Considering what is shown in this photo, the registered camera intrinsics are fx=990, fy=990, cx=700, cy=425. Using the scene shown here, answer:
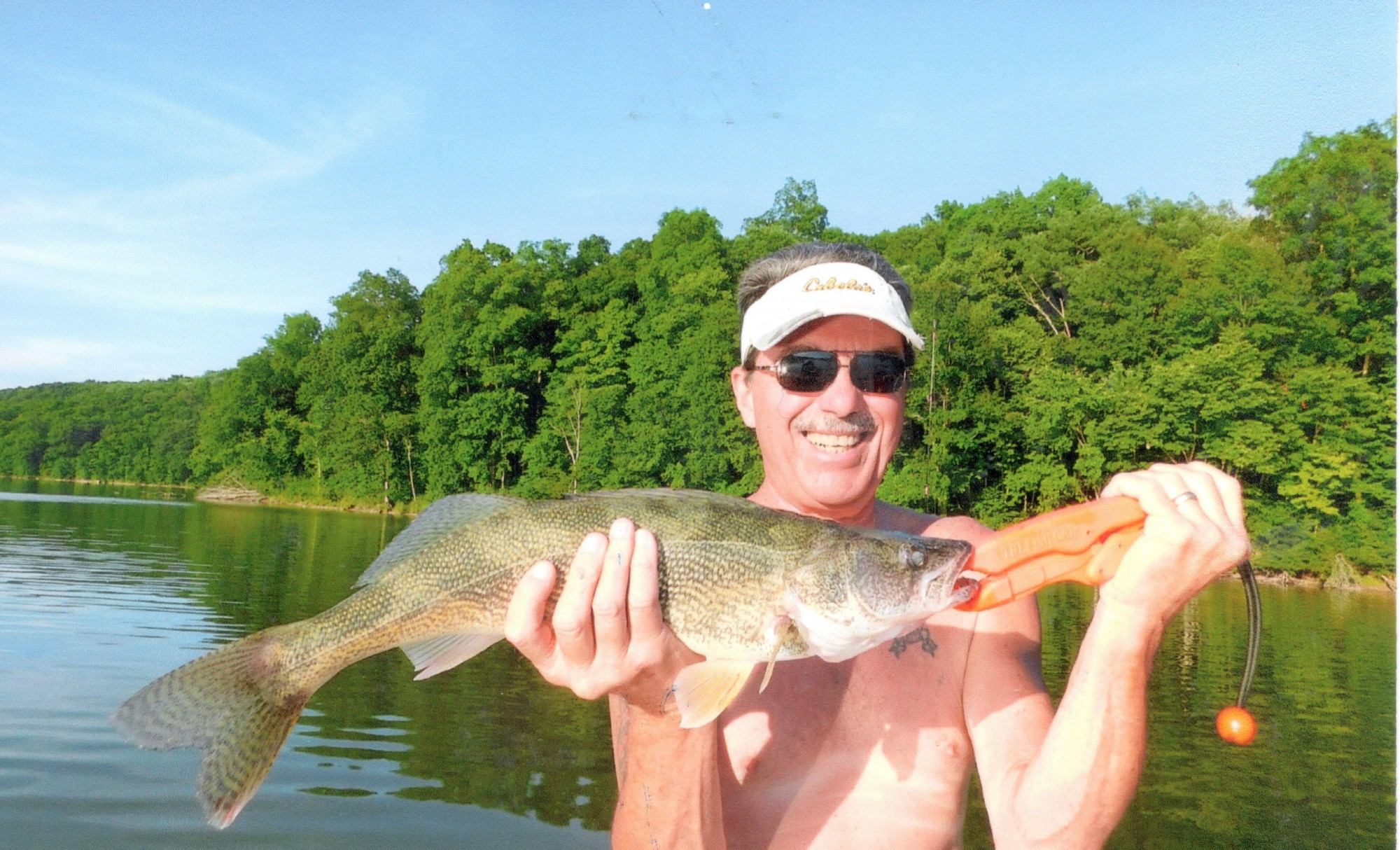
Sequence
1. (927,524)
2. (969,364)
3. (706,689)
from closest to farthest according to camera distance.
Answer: (706,689) < (927,524) < (969,364)

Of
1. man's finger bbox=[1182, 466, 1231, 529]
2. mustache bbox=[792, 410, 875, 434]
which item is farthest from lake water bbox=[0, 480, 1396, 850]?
man's finger bbox=[1182, 466, 1231, 529]

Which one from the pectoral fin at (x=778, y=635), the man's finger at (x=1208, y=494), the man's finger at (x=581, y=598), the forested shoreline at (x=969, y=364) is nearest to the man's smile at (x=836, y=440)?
the pectoral fin at (x=778, y=635)

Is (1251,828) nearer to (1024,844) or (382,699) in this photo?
(1024,844)

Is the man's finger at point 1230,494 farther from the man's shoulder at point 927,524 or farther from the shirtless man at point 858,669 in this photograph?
the man's shoulder at point 927,524

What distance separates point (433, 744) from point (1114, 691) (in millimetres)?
8901

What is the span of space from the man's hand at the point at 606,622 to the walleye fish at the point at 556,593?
0.28ft

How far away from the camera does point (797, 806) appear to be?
10.9 ft

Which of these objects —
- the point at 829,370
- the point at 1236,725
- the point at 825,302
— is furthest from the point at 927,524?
the point at 1236,725

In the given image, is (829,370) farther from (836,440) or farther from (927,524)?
(927,524)

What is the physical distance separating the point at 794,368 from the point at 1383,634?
22.2 m

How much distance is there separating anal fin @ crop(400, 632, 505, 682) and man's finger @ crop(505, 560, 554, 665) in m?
0.15

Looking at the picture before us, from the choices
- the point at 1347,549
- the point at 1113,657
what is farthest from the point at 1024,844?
the point at 1347,549

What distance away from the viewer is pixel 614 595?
2.68 metres

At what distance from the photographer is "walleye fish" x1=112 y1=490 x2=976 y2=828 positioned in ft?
9.11
